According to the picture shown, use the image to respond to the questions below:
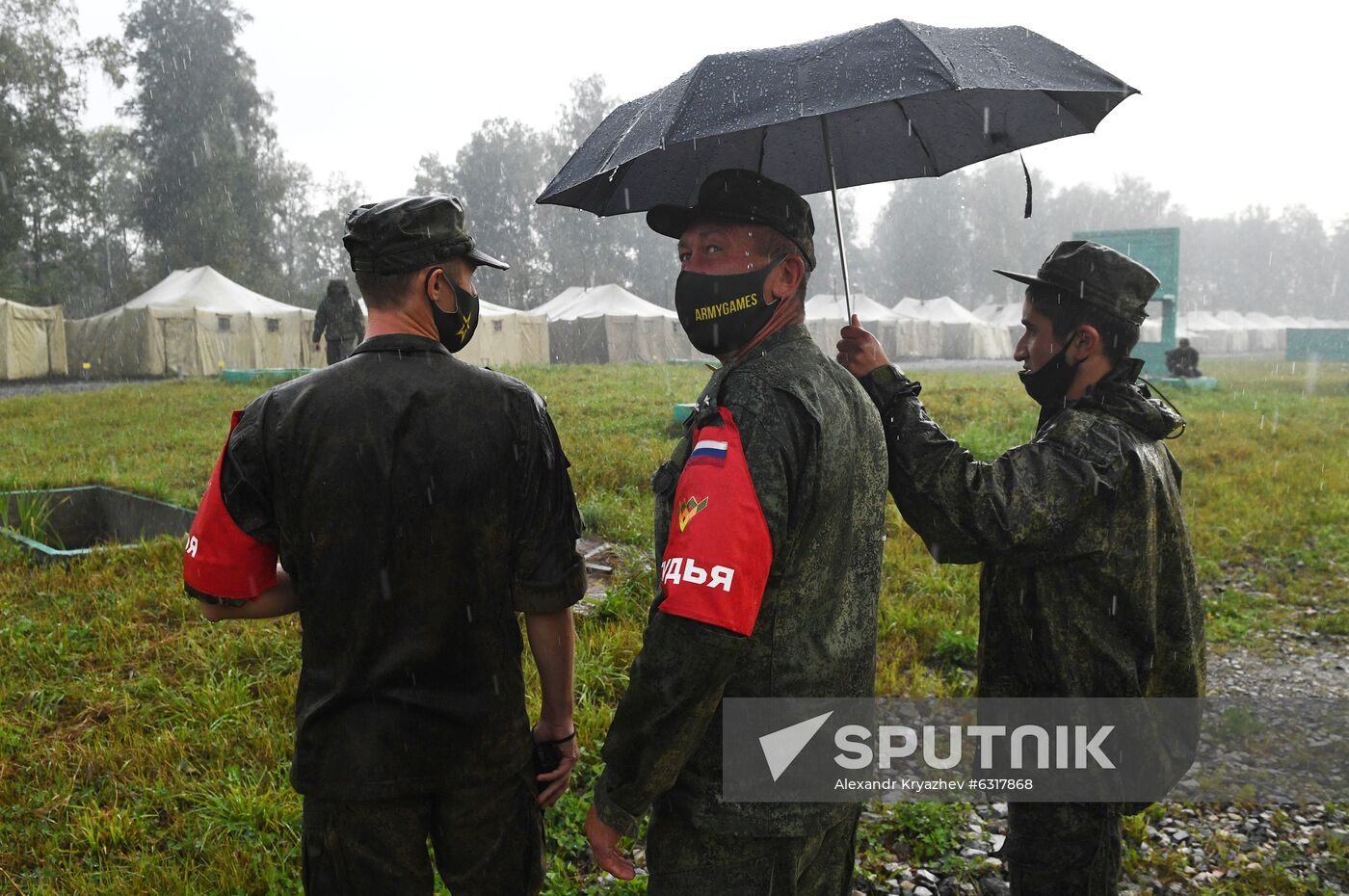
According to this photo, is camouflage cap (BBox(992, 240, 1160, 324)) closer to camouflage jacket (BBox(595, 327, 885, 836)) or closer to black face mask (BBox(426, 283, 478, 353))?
camouflage jacket (BBox(595, 327, 885, 836))

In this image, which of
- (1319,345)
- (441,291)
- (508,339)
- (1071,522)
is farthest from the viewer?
(1319,345)

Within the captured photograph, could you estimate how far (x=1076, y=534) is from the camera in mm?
2393

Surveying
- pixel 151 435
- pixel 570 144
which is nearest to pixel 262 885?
pixel 151 435

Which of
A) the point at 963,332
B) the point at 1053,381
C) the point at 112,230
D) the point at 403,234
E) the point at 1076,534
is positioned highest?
the point at 112,230

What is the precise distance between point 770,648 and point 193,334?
2887 cm

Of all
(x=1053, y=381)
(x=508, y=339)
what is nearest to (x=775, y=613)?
(x=1053, y=381)

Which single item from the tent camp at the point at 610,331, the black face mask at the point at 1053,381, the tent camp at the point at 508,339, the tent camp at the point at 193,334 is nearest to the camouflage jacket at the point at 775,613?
the black face mask at the point at 1053,381

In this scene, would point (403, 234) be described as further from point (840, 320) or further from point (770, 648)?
point (840, 320)

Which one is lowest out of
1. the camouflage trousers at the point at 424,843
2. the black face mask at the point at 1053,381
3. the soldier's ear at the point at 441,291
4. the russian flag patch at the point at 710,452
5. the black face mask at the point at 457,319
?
the camouflage trousers at the point at 424,843

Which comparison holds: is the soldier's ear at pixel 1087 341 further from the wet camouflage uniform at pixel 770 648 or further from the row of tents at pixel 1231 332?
the row of tents at pixel 1231 332

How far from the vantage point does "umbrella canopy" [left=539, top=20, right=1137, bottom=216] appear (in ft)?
6.55

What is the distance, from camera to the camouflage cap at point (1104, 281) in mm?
2494

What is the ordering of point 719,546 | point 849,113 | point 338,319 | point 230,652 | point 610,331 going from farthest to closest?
1. point 610,331
2. point 338,319
3. point 230,652
4. point 849,113
5. point 719,546

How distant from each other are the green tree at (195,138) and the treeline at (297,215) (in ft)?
0.24
